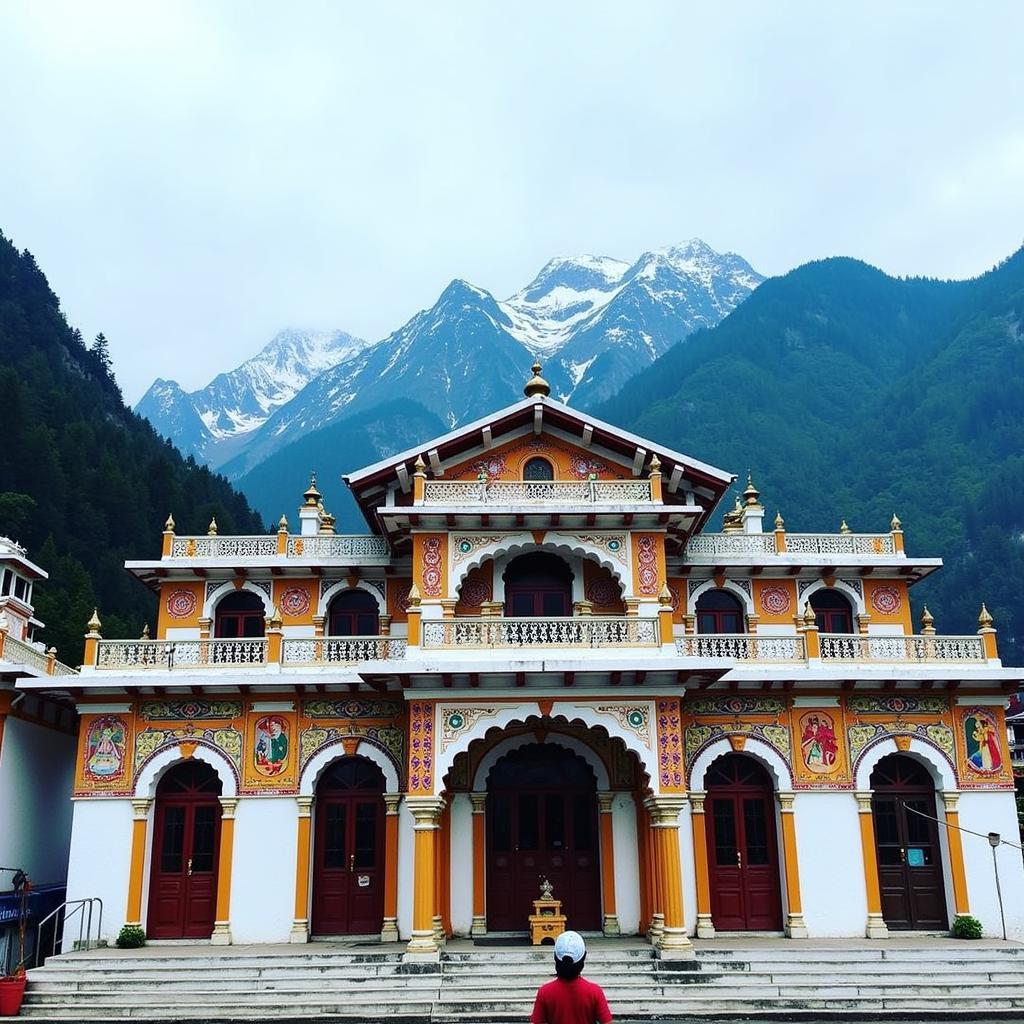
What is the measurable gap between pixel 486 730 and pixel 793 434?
93405 millimetres

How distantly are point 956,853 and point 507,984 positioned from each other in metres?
9.58

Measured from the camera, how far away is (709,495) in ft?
72.6

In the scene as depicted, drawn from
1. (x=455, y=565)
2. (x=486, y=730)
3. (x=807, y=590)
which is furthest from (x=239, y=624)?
(x=807, y=590)

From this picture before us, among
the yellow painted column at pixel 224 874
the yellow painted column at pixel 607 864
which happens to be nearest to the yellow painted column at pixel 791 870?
the yellow painted column at pixel 607 864

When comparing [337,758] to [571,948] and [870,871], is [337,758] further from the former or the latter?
[571,948]

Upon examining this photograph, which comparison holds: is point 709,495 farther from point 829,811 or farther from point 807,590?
point 829,811

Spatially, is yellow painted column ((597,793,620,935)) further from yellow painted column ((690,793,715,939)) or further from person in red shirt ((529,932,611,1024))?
person in red shirt ((529,932,611,1024))

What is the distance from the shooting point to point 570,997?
664cm

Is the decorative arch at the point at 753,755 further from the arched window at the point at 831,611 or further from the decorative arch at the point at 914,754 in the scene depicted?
the arched window at the point at 831,611

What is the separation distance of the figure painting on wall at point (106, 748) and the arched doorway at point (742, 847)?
11693 millimetres

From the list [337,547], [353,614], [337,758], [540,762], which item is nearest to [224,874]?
[337,758]

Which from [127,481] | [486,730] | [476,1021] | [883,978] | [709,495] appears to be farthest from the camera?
[127,481]

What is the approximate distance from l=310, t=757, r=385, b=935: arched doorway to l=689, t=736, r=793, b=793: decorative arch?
629 cm

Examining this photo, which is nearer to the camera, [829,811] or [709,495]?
[829,811]
